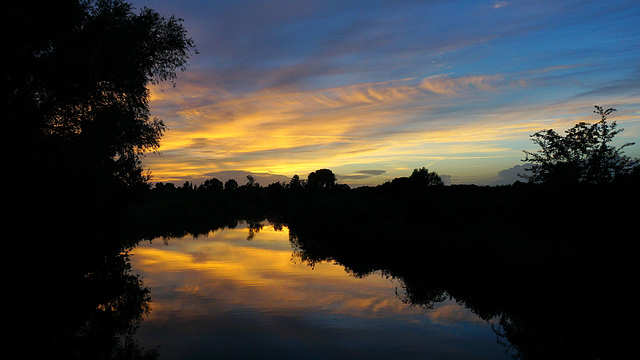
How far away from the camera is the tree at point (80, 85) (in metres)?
9.73

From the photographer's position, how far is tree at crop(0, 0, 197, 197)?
973 centimetres

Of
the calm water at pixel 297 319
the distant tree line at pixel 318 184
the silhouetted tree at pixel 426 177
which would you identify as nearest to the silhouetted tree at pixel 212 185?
the distant tree line at pixel 318 184

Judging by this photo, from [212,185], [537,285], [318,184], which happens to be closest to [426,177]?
[318,184]

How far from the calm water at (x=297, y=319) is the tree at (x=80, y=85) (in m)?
5.45

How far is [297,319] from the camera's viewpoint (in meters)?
13.4

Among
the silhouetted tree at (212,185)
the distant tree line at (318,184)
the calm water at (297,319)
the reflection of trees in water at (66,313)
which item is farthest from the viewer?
the silhouetted tree at (212,185)

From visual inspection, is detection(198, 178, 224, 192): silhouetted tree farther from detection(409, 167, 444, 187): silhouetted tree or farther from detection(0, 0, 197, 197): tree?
detection(0, 0, 197, 197): tree

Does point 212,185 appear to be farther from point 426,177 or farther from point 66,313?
Answer: point 66,313

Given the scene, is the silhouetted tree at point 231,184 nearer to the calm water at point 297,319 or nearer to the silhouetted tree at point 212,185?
the silhouetted tree at point 212,185

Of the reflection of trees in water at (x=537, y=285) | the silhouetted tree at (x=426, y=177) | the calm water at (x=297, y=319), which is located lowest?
the calm water at (x=297, y=319)

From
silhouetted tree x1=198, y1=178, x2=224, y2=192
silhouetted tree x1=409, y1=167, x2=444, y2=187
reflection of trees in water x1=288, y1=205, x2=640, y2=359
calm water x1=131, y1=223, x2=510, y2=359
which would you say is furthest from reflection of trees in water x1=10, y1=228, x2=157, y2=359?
silhouetted tree x1=198, y1=178, x2=224, y2=192

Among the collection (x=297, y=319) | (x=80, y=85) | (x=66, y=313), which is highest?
(x=80, y=85)

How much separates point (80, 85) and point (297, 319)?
37.5 feet

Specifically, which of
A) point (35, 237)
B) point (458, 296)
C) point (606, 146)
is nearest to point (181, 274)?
point (35, 237)
